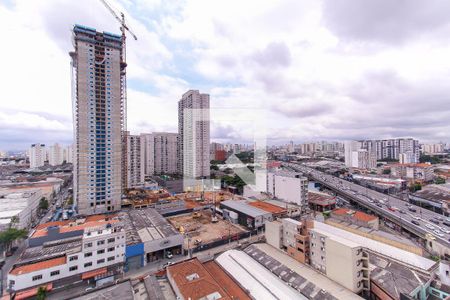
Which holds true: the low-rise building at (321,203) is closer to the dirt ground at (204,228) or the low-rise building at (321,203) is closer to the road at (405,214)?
the road at (405,214)

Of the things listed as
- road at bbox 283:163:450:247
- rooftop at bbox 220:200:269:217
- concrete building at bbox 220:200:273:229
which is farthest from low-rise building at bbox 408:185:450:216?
rooftop at bbox 220:200:269:217

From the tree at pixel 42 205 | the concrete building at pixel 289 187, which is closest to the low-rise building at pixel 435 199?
the concrete building at pixel 289 187

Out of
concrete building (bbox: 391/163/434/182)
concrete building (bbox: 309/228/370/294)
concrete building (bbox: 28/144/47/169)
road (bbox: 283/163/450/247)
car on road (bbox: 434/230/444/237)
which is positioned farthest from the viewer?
concrete building (bbox: 28/144/47/169)

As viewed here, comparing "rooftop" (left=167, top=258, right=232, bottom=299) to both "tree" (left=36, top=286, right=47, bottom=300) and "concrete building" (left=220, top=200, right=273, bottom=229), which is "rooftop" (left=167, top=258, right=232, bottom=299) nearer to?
"tree" (left=36, top=286, right=47, bottom=300)

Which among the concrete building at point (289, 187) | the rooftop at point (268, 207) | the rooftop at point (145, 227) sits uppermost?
the concrete building at point (289, 187)

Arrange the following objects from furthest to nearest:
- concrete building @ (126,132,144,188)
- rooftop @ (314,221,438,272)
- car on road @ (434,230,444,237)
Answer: concrete building @ (126,132,144,188)
car on road @ (434,230,444,237)
rooftop @ (314,221,438,272)

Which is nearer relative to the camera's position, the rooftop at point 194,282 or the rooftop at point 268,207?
the rooftop at point 194,282

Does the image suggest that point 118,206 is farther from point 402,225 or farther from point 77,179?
point 402,225
